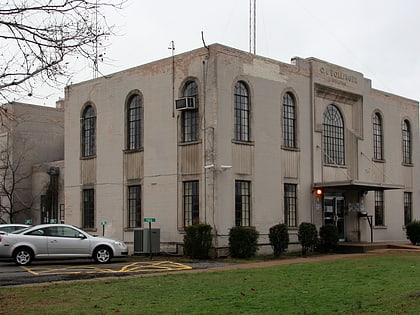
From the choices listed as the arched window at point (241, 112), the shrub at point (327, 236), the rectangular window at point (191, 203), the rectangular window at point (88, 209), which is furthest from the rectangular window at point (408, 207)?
the rectangular window at point (88, 209)

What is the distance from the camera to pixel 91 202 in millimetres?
31078

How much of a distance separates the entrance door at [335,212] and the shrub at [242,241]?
22.2 feet

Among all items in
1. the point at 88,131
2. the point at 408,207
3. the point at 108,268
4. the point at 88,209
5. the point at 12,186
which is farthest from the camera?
the point at 12,186

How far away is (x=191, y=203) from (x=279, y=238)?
381cm

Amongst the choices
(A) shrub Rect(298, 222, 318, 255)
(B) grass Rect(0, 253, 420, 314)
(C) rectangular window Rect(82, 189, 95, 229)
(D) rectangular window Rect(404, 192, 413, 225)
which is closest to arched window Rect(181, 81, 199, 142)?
(A) shrub Rect(298, 222, 318, 255)

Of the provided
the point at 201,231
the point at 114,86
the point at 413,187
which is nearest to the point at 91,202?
the point at 114,86

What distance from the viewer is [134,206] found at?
94.5 ft

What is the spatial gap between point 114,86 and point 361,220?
13.9m

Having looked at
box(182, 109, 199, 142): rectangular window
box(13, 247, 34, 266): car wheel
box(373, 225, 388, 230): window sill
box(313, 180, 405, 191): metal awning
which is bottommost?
box(13, 247, 34, 266): car wheel

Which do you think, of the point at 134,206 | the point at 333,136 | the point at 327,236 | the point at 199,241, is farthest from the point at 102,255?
the point at 333,136

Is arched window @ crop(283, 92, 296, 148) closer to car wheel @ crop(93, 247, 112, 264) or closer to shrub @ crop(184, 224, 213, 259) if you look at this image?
shrub @ crop(184, 224, 213, 259)

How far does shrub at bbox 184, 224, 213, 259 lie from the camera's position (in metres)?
24.2

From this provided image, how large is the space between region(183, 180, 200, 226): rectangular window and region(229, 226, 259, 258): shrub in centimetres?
177

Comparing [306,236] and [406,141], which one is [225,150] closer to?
[306,236]
